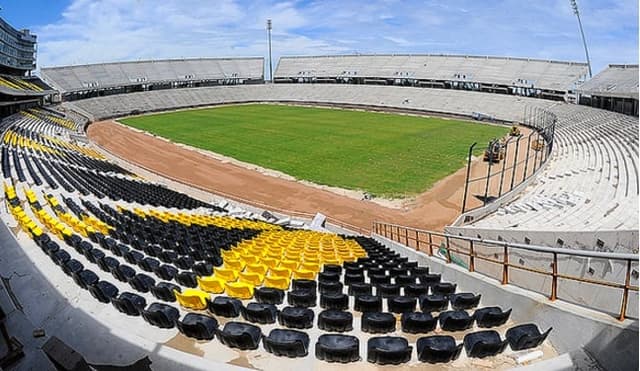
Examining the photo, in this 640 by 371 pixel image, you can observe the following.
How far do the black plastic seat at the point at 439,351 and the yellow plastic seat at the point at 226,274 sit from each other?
4931 mm

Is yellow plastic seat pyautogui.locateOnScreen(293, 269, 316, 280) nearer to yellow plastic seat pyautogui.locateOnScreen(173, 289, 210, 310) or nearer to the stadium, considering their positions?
the stadium

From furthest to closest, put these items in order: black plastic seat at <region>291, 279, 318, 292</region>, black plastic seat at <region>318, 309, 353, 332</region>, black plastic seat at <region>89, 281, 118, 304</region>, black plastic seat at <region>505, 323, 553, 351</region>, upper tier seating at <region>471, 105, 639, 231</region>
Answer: upper tier seating at <region>471, 105, 639, 231</region>
black plastic seat at <region>291, 279, 318, 292</region>
black plastic seat at <region>89, 281, 118, 304</region>
black plastic seat at <region>318, 309, 353, 332</region>
black plastic seat at <region>505, 323, 553, 351</region>

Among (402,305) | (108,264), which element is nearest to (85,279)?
(108,264)

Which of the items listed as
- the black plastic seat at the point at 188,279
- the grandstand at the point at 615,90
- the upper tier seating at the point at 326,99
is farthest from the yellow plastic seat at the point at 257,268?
the upper tier seating at the point at 326,99

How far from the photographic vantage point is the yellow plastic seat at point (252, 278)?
9.34 metres

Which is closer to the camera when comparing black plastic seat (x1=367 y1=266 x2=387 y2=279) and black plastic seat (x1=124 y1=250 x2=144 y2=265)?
black plastic seat (x1=367 y1=266 x2=387 y2=279)

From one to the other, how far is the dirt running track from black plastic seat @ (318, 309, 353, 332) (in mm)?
17104

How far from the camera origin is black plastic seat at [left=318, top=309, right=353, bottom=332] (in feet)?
22.8

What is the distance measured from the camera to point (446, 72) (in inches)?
3216

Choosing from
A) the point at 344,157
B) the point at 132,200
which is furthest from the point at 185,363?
the point at 344,157

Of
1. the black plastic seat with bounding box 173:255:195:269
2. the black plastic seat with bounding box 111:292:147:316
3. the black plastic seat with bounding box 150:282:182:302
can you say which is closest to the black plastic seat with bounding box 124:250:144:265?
the black plastic seat with bounding box 173:255:195:269

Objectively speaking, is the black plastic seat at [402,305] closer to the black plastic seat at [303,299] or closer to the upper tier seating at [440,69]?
the black plastic seat at [303,299]

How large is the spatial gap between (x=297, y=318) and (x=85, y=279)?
4.61m

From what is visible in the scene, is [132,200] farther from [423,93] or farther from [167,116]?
[423,93]
